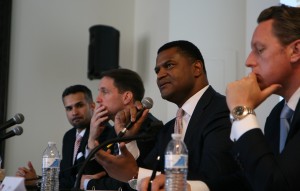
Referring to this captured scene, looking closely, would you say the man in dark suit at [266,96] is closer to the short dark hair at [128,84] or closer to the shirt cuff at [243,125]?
the shirt cuff at [243,125]

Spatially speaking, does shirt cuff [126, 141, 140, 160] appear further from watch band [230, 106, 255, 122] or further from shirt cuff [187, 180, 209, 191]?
watch band [230, 106, 255, 122]

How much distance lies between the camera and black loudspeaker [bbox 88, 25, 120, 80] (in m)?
5.00

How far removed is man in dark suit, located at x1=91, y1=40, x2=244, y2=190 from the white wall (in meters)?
1.90

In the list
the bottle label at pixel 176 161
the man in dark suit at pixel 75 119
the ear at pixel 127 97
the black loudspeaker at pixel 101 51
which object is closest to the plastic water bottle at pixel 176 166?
the bottle label at pixel 176 161

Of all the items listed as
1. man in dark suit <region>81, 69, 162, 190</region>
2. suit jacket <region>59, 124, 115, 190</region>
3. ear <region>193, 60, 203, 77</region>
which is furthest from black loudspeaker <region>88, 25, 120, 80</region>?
ear <region>193, 60, 203, 77</region>

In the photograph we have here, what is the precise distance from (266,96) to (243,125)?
0.57 ft

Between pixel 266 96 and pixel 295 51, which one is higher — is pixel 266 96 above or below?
below

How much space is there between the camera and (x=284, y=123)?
5.97 ft

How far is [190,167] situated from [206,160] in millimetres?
148

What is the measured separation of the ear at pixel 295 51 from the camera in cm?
169

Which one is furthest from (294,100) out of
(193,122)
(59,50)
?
(59,50)

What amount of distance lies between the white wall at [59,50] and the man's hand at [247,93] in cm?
274

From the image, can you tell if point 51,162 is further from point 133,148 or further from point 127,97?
point 127,97

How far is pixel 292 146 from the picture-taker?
1.51m
